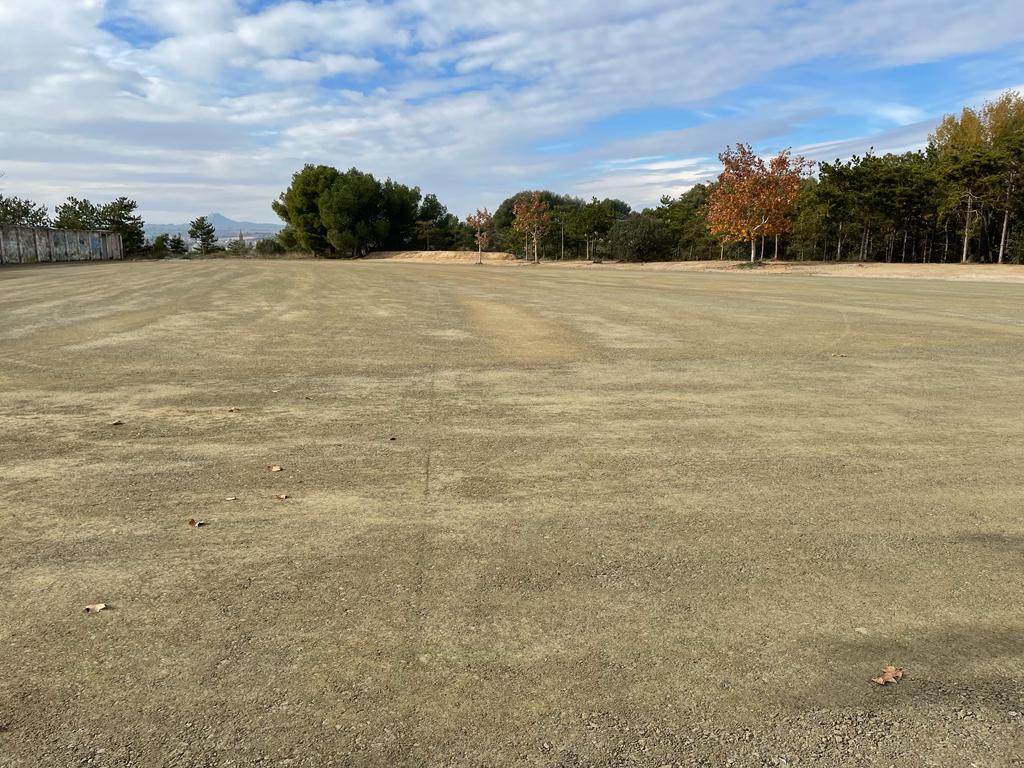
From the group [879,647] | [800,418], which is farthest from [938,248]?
[879,647]

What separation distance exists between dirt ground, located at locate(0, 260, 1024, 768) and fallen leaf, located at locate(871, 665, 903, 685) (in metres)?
0.03

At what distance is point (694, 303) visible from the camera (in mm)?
18922

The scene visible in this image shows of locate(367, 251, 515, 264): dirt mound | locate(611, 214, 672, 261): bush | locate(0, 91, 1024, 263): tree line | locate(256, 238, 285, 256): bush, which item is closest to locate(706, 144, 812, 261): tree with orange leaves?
locate(0, 91, 1024, 263): tree line

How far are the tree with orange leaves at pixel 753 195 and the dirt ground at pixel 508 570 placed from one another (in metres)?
44.5

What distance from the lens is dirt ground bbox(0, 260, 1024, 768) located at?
2.47 meters

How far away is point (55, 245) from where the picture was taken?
176 feet

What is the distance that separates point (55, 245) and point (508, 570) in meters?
62.3

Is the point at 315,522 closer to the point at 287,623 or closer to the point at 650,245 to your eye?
the point at 287,623

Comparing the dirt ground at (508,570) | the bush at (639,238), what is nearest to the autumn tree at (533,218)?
the bush at (639,238)

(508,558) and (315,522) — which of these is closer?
(508,558)

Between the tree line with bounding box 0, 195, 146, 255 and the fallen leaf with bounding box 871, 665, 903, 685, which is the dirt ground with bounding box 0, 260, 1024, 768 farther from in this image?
the tree line with bounding box 0, 195, 146, 255

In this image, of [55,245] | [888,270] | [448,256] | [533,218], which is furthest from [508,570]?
[448,256]

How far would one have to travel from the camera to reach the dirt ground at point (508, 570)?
247 cm

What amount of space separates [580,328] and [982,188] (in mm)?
43123
